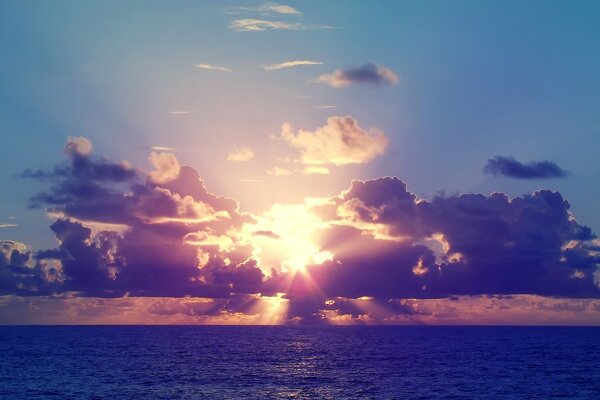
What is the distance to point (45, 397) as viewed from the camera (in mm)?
117125

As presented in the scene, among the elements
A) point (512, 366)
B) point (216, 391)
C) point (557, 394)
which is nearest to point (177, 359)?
point (216, 391)

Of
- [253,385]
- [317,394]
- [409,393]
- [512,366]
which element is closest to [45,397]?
[253,385]

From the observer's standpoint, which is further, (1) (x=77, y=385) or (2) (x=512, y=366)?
(2) (x=512, y=366)

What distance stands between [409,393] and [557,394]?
93.8 feet

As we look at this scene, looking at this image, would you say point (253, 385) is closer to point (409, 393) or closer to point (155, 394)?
point (155, 394)

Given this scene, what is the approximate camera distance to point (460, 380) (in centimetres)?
14600

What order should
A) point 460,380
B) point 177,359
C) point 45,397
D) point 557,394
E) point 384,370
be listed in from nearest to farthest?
point 45,397
point 557,394
point 460,380
point 384,370
point 177,359

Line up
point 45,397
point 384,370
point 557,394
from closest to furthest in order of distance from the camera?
1. point 45,397
2. point 557,394
3. point 384,370

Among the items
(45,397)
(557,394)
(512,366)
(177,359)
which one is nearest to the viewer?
(45,397)

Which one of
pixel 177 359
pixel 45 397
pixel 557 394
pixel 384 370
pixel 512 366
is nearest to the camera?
pixel 45 397

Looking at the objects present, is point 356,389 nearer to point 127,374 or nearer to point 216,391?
point 216,391

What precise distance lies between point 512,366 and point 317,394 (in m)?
83.7

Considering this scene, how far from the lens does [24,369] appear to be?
551 feet

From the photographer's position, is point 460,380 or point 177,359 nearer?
point 460,380
